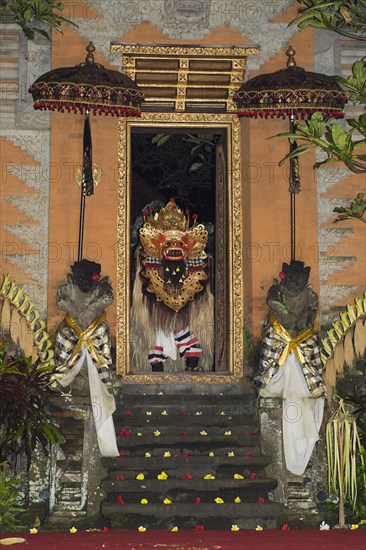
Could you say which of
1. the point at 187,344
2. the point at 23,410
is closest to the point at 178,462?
the point at 23,410

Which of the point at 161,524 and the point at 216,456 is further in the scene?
the point at 216,456

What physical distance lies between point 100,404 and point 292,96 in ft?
13.2

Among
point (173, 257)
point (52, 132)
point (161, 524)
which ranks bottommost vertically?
point (161, 524)

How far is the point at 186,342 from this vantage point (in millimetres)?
16328

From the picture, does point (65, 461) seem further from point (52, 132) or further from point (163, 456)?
point (52, 132)

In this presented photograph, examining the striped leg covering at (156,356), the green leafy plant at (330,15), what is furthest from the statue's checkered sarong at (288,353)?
the green leafy plant at (330,15)

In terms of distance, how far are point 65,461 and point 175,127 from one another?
182 inches

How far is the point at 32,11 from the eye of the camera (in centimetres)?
1358

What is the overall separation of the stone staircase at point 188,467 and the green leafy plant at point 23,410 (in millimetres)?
849

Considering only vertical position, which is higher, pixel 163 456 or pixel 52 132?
pixel 52 132

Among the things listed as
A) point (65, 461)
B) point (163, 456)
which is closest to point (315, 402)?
point (163, 456)

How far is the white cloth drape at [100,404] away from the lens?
12570mm

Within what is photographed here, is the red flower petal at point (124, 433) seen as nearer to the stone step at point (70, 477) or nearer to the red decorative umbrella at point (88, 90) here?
the stone step at point (70, 477)

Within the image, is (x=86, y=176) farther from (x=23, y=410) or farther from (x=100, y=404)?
(x=23, y=410)
